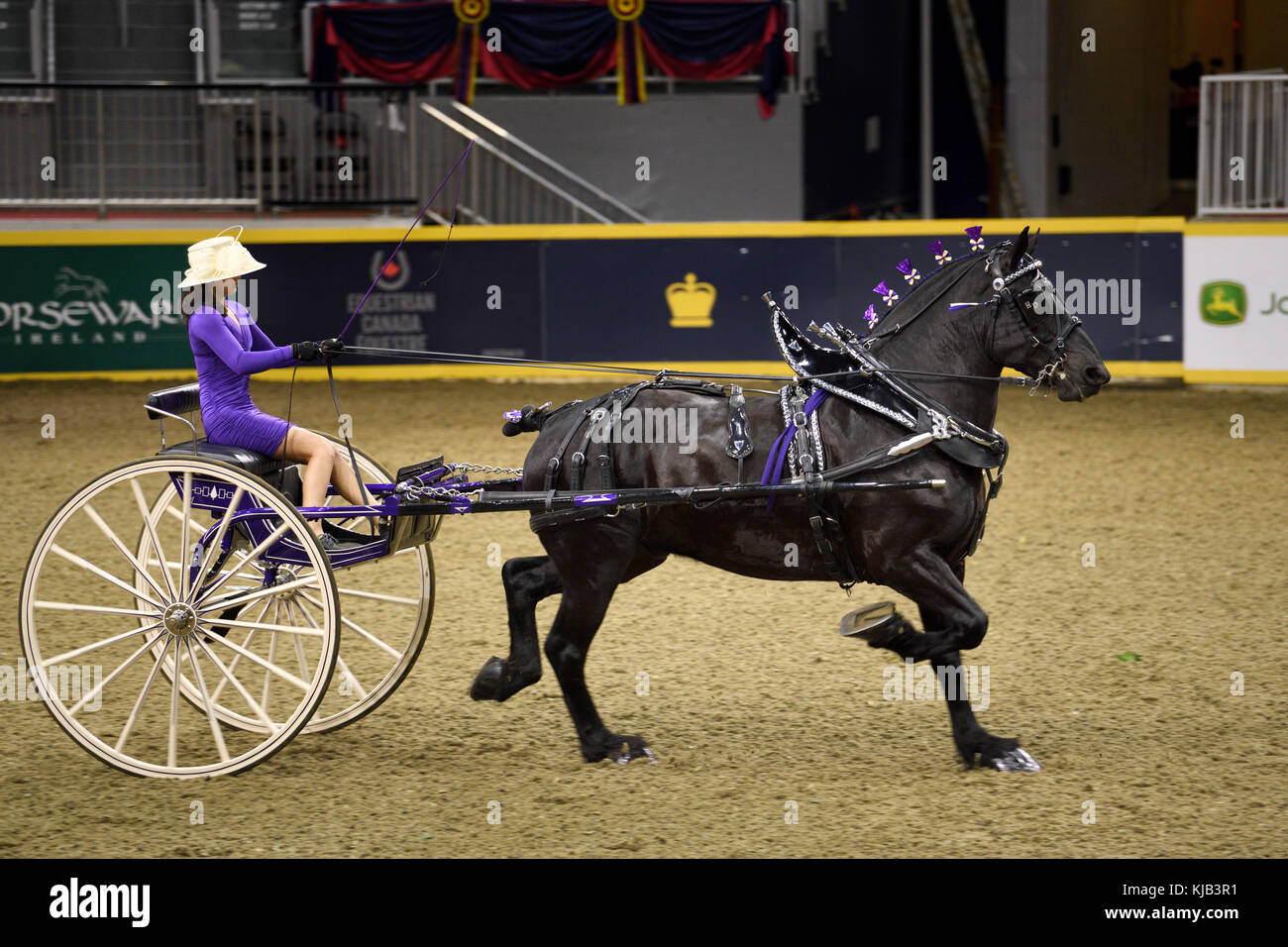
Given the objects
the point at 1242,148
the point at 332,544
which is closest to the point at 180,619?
the point at 332,544

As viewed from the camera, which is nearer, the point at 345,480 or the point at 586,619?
the point at 586,619

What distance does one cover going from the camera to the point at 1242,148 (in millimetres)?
15602

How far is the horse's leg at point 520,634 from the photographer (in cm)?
631

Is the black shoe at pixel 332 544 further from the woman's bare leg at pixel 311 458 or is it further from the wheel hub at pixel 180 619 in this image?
the wheel hub at pixel 180 619

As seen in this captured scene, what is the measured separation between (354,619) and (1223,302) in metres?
10.5

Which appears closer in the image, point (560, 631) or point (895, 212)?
point (560, 631)

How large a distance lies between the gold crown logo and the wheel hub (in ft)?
34.9

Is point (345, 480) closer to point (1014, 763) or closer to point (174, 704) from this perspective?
point (174, 704)

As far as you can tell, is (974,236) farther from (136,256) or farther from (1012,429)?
(136,256)

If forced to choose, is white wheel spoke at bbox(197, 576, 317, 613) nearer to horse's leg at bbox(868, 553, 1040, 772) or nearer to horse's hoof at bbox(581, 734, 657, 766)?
horse's hoof at bbox(581, 734, 657, 766)

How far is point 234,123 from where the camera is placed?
1745 centimetres

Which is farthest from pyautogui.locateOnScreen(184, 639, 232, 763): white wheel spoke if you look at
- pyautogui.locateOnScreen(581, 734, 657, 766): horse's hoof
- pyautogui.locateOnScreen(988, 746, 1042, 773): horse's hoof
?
pyautogui.locateOnScreen(988, 746, 1042, 773): horse's hoof

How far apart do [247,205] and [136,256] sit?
152 centimetres
